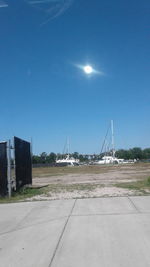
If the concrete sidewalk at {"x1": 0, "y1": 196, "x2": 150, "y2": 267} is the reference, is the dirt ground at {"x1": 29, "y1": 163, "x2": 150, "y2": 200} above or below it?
above

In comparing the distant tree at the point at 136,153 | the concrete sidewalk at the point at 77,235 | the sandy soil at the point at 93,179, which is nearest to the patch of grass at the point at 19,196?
the concrete sidewalk at the point at 77,235

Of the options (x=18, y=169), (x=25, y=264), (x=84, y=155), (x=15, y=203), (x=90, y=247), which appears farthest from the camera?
(x=84, y=155)

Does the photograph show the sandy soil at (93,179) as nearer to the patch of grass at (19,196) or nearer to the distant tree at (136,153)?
the patch of grass at (19,196)

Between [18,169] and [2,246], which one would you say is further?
[18,169]

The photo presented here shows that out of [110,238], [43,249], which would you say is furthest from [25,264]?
[110,238]

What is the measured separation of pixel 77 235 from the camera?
6.59 meters

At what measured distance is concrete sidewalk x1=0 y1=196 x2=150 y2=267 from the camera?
525cm

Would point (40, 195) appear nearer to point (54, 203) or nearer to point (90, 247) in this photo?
point (54, 203)

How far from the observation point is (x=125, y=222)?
7434 mm

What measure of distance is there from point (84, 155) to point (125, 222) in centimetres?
18050

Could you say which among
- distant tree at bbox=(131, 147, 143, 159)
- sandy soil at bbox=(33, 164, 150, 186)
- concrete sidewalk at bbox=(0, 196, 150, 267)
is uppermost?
distant tree at bbox=(131, 147, 143, 159)

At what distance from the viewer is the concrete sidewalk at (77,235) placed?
17.2 feet

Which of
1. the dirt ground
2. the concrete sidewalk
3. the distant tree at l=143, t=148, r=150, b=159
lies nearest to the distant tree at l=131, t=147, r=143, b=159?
the distant tree at l=143, t=148, r=150, b=159

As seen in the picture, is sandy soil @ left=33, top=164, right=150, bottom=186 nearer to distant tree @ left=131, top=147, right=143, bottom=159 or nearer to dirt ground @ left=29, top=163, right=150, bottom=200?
dirt ground @ left=29, top=163, right=150, bottom=200
